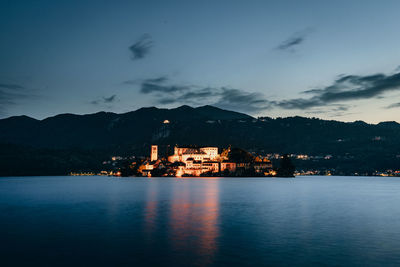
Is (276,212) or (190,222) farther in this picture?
(276,212)

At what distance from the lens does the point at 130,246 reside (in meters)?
29.8

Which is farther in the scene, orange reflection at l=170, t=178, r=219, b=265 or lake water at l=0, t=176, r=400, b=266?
orange reflection at l=170, t=178, r=219, b=265

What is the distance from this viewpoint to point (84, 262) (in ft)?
79.7

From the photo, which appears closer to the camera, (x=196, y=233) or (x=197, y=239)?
(x=197, y=239)

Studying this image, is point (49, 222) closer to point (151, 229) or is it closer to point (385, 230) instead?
point (151, 229)

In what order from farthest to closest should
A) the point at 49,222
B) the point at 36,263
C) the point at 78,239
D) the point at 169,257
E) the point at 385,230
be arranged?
the point at 49,222 → the point at 385,230 → the point at 78,239 → the point at 169,257 → the point at 36,263

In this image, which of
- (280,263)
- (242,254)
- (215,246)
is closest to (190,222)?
(215,246)

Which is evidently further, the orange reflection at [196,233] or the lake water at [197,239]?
the orange reflection at [196,233]

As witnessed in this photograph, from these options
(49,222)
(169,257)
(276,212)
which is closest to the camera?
(169,257)

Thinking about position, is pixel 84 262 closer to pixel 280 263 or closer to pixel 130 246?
pixel 130 246

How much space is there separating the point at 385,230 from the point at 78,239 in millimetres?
30294

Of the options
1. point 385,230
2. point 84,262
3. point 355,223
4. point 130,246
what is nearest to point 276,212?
point 355,223

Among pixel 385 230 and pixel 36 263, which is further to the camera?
pixel 385 230

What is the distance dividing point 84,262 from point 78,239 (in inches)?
340
